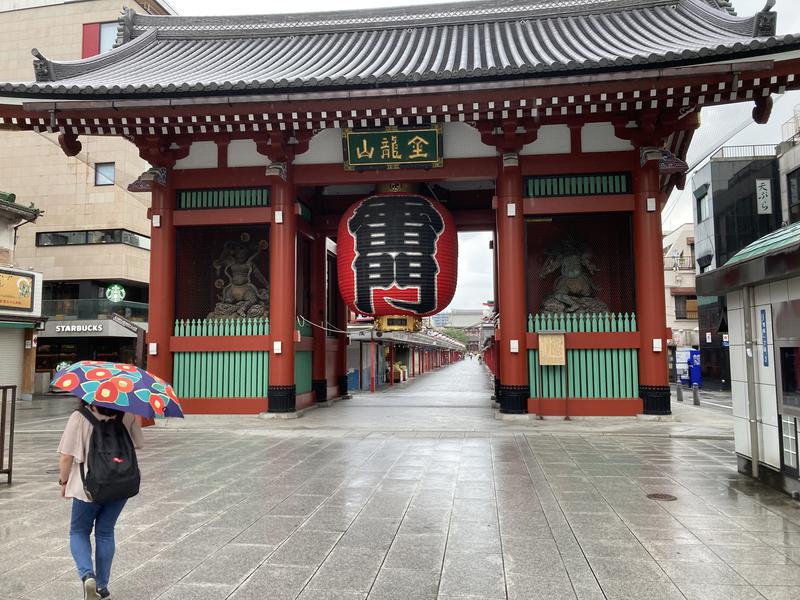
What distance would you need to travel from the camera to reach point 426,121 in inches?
489

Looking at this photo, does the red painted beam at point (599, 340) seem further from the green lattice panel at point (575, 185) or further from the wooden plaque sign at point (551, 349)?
the green lattice panel at point (575, 185)

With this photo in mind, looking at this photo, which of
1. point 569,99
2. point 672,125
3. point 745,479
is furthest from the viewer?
point 672,125

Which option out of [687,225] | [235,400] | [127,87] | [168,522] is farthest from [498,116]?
[687,225]

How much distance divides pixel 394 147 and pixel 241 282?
5.49 metres

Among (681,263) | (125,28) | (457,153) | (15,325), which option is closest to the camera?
(457,153)

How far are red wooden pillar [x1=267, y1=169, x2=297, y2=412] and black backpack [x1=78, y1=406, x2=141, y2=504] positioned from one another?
30.9 ft

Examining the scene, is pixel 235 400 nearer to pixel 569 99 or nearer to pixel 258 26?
pixel 569 99

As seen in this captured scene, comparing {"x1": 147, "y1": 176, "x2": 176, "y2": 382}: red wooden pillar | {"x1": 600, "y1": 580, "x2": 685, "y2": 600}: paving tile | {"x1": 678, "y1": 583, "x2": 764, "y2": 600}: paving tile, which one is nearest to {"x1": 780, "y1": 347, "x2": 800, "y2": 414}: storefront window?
{"x1": 678, "y1": 583, "x2": 764, "y2": 600}: paving tile

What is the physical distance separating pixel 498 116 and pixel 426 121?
5.22ft

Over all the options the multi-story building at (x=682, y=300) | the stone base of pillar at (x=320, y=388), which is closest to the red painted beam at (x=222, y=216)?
the stone base of pillar at (x=320, y=388)

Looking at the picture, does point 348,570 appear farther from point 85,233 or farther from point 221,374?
point 85,233

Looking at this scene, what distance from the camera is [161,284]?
13617 millimetres

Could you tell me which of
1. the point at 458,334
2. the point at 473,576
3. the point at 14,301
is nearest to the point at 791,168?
the point at 473,576

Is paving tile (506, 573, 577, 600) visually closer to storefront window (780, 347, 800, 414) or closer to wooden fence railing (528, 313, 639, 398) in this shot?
storefront window (780, 347, 800, 414)
